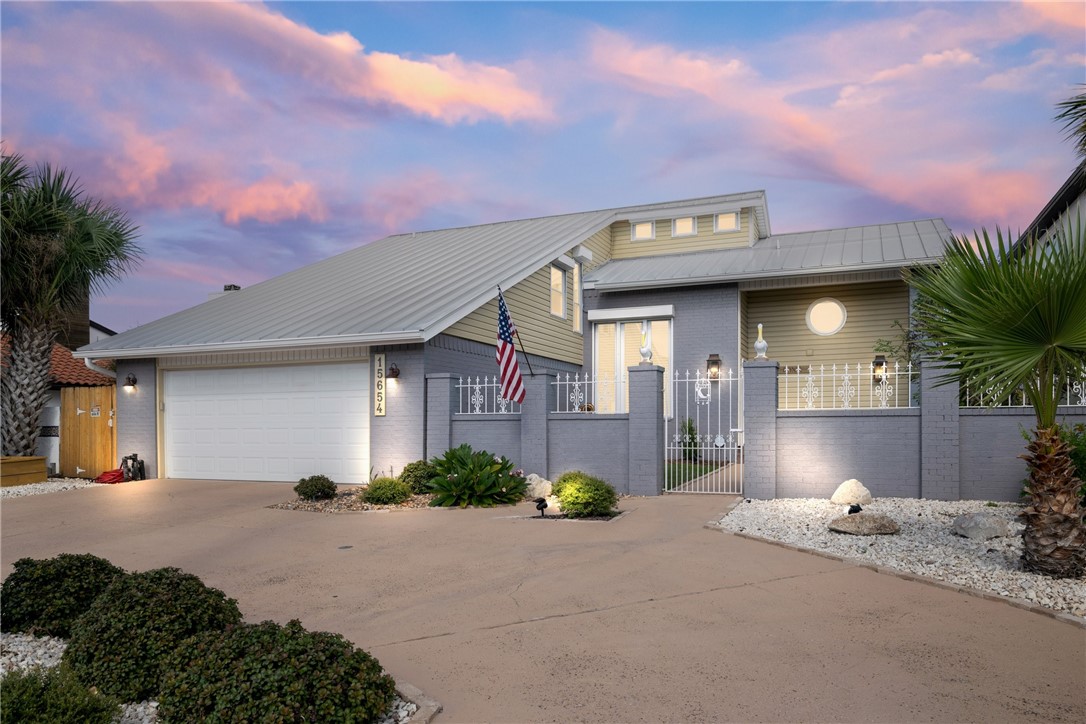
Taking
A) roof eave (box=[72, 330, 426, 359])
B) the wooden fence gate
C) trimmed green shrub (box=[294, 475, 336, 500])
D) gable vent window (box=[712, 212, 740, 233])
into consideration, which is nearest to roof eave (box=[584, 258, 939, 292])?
gable vent window (box=[712, 212, 740, 233])

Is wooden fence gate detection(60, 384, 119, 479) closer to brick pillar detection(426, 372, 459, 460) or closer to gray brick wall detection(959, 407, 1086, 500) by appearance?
brick pillar detection(426, 372, 459, 460)

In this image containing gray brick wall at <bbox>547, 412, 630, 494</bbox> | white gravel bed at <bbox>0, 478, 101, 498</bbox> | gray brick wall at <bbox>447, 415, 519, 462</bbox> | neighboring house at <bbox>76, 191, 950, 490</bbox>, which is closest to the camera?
gray brick wall at <bbox>547, 412, 630, 494</bbox>

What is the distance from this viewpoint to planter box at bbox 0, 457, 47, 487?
1501 centimetres

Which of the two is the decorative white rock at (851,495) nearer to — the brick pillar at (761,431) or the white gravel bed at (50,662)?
the brick pillar at (761,431)

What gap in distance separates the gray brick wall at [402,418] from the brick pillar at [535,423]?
2035 mm

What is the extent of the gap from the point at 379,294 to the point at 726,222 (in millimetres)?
9845

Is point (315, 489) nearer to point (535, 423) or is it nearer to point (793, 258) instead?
point (535, 423)

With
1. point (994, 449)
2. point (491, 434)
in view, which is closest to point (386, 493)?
point (491, 434)

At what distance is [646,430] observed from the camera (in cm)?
1168

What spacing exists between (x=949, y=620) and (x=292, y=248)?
2567 centimetres

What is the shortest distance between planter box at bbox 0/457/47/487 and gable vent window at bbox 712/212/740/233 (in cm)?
1771

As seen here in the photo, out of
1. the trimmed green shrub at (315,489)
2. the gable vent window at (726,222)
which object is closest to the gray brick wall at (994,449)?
the trimmed green shrub at (315,489)

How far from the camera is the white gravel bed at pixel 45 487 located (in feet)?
45.7

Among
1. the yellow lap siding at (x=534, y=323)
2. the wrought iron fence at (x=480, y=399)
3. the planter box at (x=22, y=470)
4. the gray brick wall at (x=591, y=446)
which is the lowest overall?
the planter box at (x=22, y=470)
